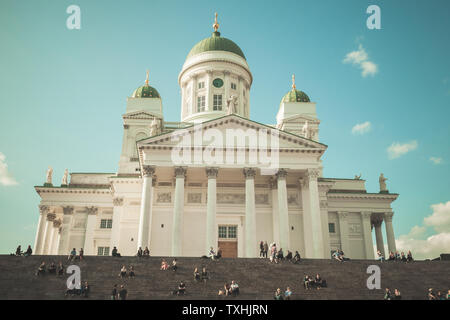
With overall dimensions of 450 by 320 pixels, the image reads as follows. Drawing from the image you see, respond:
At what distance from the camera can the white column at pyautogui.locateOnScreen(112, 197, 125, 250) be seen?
124 feet

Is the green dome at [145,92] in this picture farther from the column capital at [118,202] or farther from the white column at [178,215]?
the white column at [178,215]

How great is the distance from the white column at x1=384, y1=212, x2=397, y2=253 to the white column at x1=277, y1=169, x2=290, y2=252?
1695cm

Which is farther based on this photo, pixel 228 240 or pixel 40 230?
pixel 40 230

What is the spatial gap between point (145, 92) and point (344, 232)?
26232 mm

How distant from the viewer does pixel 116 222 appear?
38.2 m

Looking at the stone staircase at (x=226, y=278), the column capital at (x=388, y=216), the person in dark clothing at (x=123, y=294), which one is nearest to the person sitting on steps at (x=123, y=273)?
the stone staircase at (x=226, y=278)

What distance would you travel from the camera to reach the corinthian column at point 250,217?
96.6ft

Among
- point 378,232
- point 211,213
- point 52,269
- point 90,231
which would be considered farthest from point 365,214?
point 52,269

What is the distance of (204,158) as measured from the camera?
104 feet

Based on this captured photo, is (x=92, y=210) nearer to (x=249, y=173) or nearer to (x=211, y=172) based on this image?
(x=211, y=172)

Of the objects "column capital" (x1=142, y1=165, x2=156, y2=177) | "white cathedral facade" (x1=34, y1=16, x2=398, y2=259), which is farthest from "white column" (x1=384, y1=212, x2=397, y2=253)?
"column capital" (x1=142, y1=165, x2=156, y2=177)
